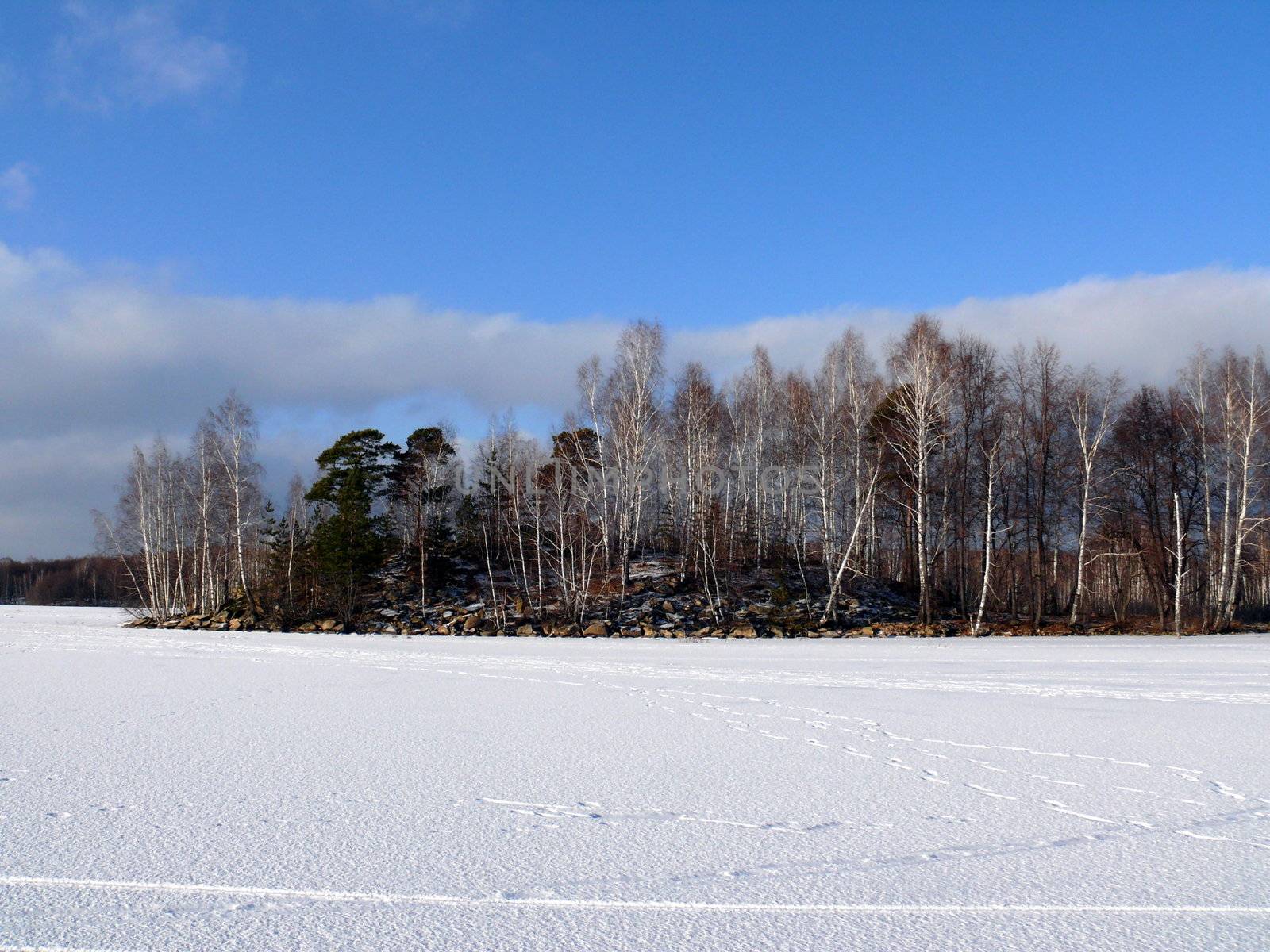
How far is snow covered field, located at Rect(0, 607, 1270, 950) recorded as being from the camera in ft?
12.6

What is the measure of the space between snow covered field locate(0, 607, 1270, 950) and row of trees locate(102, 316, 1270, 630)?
17.4 m

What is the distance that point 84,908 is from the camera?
3.95 metres

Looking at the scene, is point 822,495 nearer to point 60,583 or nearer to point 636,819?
point 636,819

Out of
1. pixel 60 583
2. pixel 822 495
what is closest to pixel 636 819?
pixel 822 495

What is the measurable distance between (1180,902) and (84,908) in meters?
5.06

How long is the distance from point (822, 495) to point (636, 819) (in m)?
27.3

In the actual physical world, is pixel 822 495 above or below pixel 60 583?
above

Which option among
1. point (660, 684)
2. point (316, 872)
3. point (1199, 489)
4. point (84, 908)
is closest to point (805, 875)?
point (316, 872)

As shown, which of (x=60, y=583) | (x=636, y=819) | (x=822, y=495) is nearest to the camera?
(x=636, y=819)

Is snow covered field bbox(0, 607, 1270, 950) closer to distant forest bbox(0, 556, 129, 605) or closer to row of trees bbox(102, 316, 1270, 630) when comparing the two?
row of trees bbox(102, 316, 1270, 630)

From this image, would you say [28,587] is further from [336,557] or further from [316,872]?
[316,872]

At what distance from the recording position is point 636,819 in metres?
5.57

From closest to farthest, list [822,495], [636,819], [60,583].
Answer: [636,819] → [822,495] → [60,583]

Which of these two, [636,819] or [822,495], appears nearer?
[636,819]
